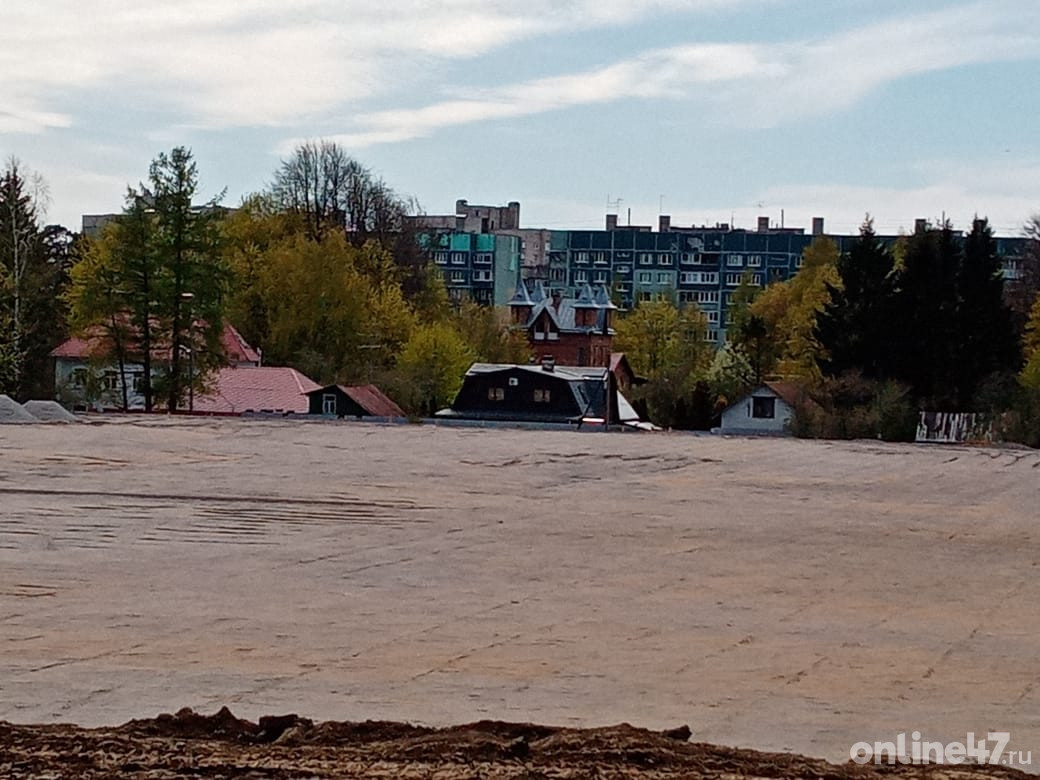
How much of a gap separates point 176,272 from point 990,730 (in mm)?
43226

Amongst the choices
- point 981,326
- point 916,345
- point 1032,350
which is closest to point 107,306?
point 916,345

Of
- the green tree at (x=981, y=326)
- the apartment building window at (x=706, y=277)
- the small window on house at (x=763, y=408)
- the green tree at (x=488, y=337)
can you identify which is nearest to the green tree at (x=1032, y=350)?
the green tree at (x=981, y=326)

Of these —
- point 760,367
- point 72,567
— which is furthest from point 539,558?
point 760,367

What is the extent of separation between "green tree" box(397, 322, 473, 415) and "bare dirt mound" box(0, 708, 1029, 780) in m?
56.4

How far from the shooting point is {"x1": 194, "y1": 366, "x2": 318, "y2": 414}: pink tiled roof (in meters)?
56.8

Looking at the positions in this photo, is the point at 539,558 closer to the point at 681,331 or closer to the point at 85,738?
the point at 85,738

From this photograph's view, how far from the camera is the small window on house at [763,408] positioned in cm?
6053

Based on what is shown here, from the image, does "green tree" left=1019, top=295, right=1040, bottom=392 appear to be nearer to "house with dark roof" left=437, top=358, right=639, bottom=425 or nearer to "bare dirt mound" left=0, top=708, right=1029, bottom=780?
"house with dark roof" left=437, top=358, right=639, bottom=425

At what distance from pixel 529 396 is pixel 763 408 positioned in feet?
30.4

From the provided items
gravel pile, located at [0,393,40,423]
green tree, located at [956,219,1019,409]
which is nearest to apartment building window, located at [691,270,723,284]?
green tree, located at [956,219,1019,409]

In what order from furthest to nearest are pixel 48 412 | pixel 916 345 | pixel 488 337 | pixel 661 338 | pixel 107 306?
pixel 661 338 < pixel 488 337 < pixel 916 345 < pixel 107 306 < pixel 48 412

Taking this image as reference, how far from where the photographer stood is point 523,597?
14.1m

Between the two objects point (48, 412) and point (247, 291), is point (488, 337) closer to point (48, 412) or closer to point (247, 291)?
point (247, 291)

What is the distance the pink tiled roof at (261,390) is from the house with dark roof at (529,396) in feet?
23.7
